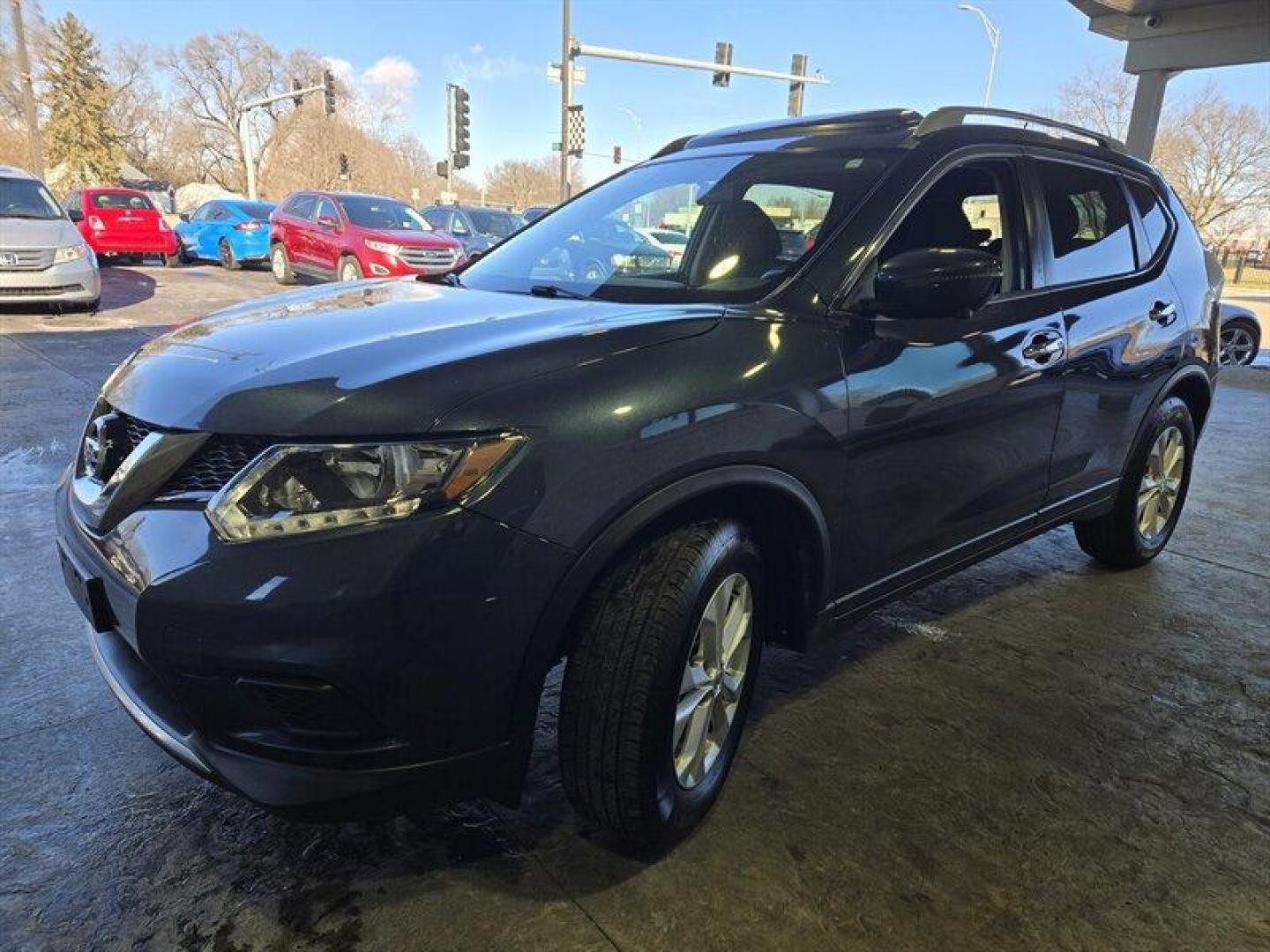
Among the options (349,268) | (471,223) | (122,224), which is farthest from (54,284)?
(122,224)

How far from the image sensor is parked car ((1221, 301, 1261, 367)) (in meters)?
11.2

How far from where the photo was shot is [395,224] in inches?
520

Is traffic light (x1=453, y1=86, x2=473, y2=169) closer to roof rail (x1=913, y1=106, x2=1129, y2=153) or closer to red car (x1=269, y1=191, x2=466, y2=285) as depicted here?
red car (x1=269, y1=191, x2=466, y2=285)

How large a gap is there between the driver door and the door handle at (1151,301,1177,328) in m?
0.85

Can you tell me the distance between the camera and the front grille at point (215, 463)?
5.52 feet

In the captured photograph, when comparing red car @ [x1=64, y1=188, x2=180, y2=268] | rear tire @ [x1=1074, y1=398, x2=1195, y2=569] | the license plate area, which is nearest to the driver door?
rear tire @ [x1=1074, y1=398, x2=1195, y2=569]

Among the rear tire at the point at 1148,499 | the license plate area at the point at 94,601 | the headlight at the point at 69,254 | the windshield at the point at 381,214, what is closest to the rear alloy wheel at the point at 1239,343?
the rear tire at the point at 1148,499

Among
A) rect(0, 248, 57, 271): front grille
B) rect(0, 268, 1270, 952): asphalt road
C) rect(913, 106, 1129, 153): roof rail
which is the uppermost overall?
rect(913, 106, 1129, 153): roof rail

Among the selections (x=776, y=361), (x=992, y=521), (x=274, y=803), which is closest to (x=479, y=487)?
(x=274, y=803)

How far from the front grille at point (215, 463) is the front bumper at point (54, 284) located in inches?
394

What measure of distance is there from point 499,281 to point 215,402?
51.3 inches

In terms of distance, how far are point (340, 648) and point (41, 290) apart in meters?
10.6

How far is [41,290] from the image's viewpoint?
9.85 meters

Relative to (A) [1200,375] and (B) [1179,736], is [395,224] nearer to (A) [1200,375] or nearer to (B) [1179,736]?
(A) [1200,375]
